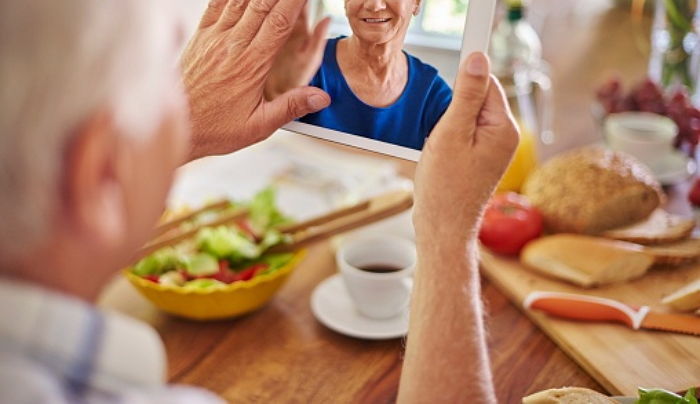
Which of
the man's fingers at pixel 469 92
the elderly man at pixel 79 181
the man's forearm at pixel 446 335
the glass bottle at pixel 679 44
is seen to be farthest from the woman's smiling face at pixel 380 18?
the glass bottle at pixel 679 44

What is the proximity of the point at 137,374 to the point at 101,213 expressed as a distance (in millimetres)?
111

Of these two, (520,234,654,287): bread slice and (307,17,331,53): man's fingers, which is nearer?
(307,17,331,53): man's fingers

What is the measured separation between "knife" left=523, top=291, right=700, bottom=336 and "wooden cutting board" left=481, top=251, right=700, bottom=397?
10mm

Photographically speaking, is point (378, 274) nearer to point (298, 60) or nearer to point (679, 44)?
point (298, 60)

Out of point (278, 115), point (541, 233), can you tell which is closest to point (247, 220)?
point (278, 115)

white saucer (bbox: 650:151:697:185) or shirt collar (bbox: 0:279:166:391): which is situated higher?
shirt collar (bbox: 0:279:166:391)

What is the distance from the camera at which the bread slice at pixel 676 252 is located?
133 cm

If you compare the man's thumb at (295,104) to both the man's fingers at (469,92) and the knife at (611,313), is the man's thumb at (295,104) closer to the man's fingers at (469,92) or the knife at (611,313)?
the man's fingers at (469,92)

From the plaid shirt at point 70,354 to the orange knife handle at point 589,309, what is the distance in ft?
2.49

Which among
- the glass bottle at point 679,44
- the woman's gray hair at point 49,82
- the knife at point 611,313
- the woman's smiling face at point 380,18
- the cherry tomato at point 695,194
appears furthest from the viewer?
the glass bottle at point 679,44

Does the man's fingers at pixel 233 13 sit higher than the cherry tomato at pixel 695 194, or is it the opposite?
the man's fingers at pixel 233 13

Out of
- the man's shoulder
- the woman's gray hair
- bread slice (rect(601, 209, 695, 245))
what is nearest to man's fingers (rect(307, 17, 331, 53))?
the woman's gray hair

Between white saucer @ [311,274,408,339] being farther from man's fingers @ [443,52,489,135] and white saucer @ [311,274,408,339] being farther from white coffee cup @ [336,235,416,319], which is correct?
man's fingers @ [443,52,489,135]

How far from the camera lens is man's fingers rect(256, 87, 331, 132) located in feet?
3.17
